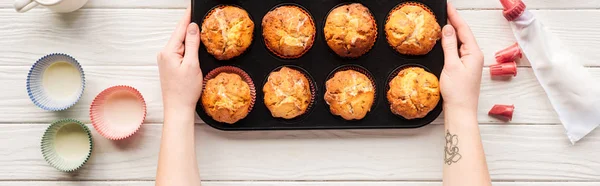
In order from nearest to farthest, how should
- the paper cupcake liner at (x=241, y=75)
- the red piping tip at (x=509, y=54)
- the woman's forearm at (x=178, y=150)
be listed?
the woman's forearm at (x=178, y=150) → the paper cupcake liner at (x=241, y=75) → the red piping tip at (x=509, y=54)

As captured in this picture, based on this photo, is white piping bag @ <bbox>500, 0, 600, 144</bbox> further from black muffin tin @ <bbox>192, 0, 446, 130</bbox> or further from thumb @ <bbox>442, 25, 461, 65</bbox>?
black muffin tin @ <bbox>192, 0, 446, 130</bbox>

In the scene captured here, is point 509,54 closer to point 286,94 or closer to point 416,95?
point 416,95

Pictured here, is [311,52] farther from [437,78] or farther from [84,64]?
[84,64]

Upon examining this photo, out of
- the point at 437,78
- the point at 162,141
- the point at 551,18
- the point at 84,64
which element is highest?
the point at 551,18

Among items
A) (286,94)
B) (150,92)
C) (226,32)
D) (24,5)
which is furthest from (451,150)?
(24,5)

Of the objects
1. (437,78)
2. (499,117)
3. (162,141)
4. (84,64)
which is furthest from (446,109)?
(84,64)

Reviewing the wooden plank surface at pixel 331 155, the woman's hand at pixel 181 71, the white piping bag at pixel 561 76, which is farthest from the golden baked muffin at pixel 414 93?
the woman's hand at pixel 181 71

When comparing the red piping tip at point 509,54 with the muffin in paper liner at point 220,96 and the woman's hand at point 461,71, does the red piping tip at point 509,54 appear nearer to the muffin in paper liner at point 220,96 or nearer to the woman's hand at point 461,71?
the woman's hand at point 461,71
